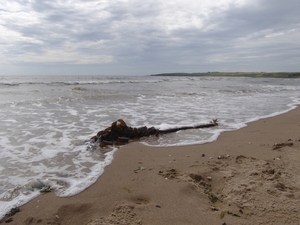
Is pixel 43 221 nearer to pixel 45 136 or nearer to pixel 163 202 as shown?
pixel 163 202

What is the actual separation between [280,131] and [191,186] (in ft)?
14.7

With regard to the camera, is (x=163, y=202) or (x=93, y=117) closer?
(x=163, y=202)

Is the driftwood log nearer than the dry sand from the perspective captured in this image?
No

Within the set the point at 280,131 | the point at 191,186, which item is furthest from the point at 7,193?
the point at 280,131

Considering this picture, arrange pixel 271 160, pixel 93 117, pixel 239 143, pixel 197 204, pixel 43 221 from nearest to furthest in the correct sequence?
pixel 43 221
pixel 197 204
pixel 271 160
pixel 239 143
pixel 93 117

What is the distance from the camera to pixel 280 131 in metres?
6.44

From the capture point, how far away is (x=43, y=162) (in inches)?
166

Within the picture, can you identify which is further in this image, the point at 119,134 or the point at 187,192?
the point at 119,134

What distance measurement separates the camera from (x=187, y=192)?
3.01m

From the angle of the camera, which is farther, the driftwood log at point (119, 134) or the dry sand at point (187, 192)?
the driftwood log at point (119, 134)

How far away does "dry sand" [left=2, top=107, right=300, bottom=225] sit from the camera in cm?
249

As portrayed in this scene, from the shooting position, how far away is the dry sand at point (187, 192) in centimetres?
249

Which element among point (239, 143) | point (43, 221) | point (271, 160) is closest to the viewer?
point (43, 221)

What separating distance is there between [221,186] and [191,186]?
401 millimetres
